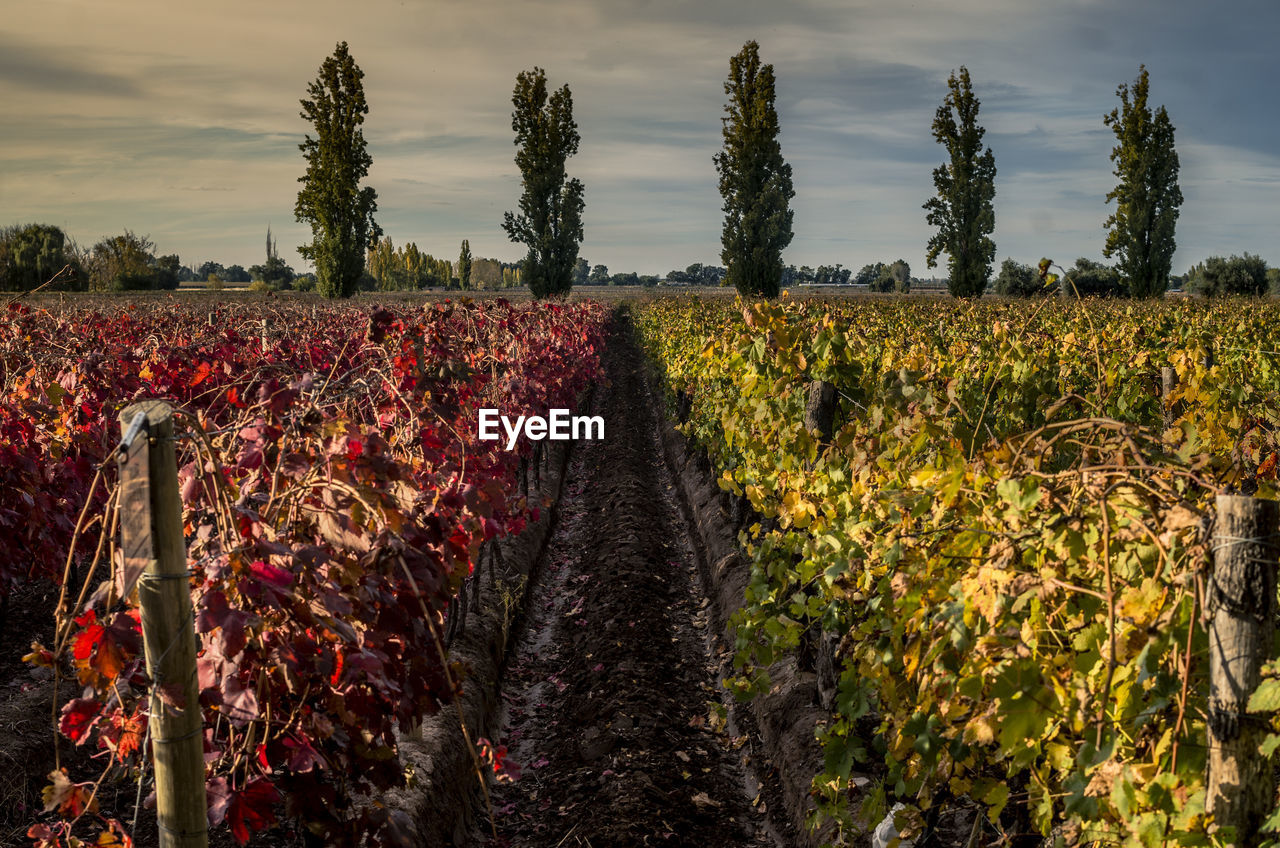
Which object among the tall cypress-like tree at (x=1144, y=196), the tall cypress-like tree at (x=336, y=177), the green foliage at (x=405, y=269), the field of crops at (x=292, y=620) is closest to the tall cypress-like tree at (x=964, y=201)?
the tall cypress-like tree at (x=1144, y=196)

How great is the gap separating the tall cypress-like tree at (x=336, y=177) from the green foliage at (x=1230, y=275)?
42848 millimetres

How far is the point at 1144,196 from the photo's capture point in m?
39.5

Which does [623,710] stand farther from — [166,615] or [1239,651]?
[1239,651]

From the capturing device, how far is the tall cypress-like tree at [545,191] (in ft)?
144

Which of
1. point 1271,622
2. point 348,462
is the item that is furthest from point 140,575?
point 1271,622

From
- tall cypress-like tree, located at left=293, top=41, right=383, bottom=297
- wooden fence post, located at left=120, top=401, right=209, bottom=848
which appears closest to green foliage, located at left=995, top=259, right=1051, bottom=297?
tall cypress-like tree, located at left=293, top=41, right=383, bottom=297

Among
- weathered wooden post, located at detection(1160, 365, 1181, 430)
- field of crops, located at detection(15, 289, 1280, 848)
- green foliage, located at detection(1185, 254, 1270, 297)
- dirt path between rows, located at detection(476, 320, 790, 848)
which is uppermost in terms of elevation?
green foliage, located at detection(1185, 254, 1270, 297)

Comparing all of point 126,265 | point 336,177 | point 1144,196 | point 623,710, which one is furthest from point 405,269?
point 623,710

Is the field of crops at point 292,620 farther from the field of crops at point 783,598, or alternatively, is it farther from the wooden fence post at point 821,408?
the wooden fence post at point 821,408

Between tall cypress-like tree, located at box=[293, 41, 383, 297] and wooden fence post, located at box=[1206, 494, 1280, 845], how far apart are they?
41.1m

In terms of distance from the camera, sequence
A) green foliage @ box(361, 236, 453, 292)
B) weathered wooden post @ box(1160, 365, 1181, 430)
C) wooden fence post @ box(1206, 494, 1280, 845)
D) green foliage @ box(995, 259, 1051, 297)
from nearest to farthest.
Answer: wooden fence post @ box(1206, 494, 1280, 845)
weathered wooden post @ box(1160, 365, 1181, 430)
green foliage @ box(995, 259, 1051, 297)
green foliage @ box(361, 236, 453, 292)

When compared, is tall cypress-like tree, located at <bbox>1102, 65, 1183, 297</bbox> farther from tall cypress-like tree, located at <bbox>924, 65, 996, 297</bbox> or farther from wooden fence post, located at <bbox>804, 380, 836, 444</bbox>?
wooden fence post, located at <bbox>804, 380, 836, 444</bbox>

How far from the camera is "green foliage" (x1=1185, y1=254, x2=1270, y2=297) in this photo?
4497cm

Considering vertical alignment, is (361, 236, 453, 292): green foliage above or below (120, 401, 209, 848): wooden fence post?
above
